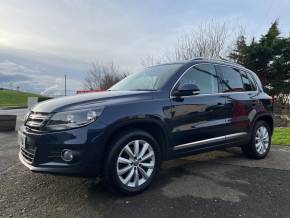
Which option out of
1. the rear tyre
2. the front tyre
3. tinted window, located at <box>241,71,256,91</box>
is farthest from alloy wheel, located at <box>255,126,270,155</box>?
the front tyre

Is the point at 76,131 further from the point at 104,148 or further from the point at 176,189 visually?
the point at 176,189

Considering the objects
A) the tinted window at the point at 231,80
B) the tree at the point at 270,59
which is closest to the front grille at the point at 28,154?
the tinted window at the point at 231,80

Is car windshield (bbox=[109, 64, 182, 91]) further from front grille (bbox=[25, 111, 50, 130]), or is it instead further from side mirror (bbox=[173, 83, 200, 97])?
front grille (bbox=[25, 111, 50, 130])

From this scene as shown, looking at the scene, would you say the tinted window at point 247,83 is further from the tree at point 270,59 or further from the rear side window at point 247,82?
the tree at point 270,59

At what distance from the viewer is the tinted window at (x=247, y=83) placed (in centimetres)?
559

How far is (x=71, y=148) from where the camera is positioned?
3277 millimetres

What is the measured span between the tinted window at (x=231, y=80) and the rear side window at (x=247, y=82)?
0.13 m

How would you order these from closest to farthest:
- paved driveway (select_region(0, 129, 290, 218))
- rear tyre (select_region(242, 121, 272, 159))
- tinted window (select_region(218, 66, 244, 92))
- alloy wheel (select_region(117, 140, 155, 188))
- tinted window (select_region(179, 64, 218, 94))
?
1. paved driveway (select_region(0, 129, 290, 218))
2. alloy wheel (select_region(117, 140, 155, 188))
3. tinted window (select_region(179, 64, 218, 94))
4. tinted window (select_region(218, 66, 244, 92))
5. rear tyre (select_region(242, 121, 272, 159))

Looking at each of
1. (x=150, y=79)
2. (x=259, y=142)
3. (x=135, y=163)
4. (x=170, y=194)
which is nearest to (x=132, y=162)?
(x=135, y=163)

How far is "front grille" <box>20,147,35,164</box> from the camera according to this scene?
11.3 feet

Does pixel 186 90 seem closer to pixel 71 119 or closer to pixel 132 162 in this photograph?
pixel 132 162

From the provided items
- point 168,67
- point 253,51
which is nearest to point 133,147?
point 168,67

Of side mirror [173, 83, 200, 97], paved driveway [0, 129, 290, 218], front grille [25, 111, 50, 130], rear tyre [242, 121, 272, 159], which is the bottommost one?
paved driveway [0, 129, 290, 218]

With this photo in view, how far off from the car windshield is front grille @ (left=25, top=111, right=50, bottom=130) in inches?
58.4
